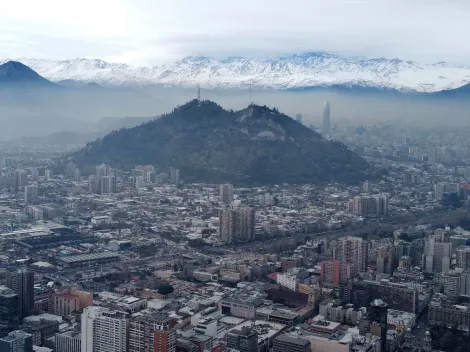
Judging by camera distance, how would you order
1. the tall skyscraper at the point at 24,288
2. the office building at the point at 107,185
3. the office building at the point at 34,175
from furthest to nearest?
the office building at the point at 34,175 → the office building at the point at 107,185 → the tall skyscraper at the point at 24,288

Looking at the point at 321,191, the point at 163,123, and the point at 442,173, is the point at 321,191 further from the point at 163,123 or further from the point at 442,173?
the point at 163,123

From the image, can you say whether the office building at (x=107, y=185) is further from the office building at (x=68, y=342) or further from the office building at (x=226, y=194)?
the office building at (x=68, y=342)

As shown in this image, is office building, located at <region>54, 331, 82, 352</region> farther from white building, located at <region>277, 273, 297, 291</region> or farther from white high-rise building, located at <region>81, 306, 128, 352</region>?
white building, located at <region>277, 273, 297, 291</region>

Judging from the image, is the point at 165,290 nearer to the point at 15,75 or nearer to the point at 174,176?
the point at 174,176

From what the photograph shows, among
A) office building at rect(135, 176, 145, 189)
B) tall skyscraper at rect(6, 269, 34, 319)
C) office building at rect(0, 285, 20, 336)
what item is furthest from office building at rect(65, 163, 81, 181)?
office building at rect(0, 285, 20, 336)

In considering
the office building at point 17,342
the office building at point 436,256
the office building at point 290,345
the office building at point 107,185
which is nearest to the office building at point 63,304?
the office building at point 17,342

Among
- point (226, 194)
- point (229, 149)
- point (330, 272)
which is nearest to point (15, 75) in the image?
point (229, 149)
